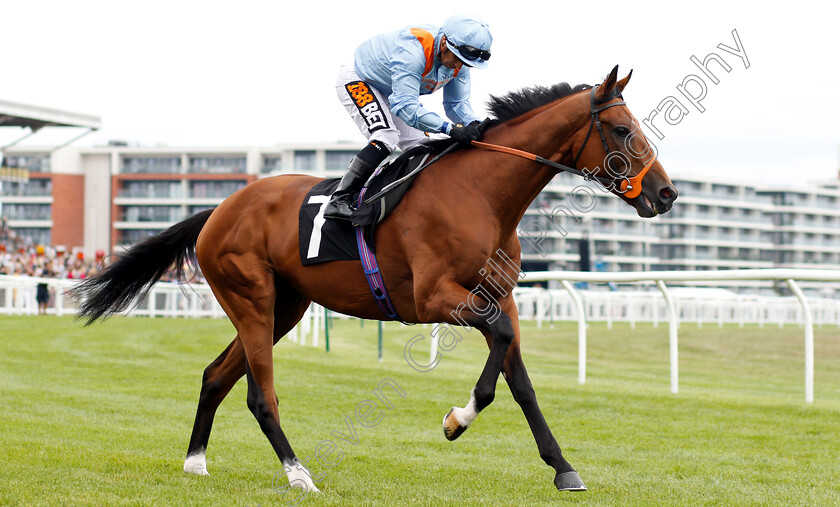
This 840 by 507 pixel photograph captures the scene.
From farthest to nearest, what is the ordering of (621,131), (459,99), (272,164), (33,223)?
(272,164)
(33,223)
(459,99)
(621,131)

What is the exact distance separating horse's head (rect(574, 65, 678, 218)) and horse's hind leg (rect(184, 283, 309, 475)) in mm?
1866

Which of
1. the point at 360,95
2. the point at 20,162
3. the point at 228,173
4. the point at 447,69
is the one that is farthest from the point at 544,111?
the point at 20,162

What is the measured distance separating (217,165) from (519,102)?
7439 centimetres

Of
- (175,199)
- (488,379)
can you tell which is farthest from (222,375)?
(175,199)

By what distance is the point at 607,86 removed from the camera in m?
4.18

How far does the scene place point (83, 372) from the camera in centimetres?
969

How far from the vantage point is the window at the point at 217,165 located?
249ft

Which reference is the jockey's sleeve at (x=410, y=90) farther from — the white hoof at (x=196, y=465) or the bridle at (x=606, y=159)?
the white hoof at (x=196, y=465)

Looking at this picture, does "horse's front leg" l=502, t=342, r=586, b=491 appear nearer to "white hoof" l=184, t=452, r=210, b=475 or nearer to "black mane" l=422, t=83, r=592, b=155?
"black mane" l=422, t=83, r=592, b=155

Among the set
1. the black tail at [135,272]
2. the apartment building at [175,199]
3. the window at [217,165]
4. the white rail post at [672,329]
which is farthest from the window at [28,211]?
the black tail at [135,272]

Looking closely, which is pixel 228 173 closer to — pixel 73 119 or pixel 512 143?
pixel 73 119

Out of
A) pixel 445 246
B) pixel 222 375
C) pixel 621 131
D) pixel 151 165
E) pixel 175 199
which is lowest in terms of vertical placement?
pixel 222 375

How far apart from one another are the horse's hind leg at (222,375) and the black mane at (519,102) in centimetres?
123

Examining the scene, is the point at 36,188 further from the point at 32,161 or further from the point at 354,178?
the point at 354,178
